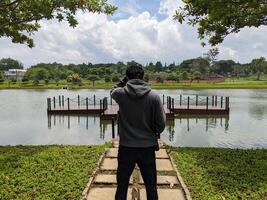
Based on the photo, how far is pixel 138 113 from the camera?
4145mm

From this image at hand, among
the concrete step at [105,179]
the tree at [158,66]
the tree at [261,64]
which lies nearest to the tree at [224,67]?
the tree at [158,66]

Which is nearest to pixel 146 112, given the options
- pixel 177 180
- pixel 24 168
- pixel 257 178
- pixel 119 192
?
pixel 119 192

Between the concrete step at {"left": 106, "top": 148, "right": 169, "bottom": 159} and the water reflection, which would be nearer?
the concrete step at {"left": 106, "top": 148, "right": 169, "bottom": 159}

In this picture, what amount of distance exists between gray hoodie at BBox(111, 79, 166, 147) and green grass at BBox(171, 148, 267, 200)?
223 centimetres

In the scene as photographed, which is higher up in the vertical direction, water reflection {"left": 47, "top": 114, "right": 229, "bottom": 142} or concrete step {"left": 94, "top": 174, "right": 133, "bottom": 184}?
concrete step {"left": 94, "top": 174, "right": 133, "bottom": 184}

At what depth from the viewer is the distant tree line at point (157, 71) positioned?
249ft

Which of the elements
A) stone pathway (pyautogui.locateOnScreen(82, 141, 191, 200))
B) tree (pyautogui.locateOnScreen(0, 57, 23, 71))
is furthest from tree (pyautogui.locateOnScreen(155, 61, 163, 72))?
stone pathway (pyautogui.locateOnScreen(82, 141, 191, 200))

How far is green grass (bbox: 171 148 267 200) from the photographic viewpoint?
6.06 metres

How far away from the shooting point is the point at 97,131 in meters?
18.0

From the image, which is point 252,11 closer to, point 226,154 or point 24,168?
point 226,154

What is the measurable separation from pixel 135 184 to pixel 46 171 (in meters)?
2.86

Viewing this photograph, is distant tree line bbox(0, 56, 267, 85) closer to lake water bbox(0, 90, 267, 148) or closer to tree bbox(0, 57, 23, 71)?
lake water bbox(0, 90, 267, 148)

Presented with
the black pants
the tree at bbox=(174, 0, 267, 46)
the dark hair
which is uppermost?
the tree at bbox=(174, 0, 267, 46)

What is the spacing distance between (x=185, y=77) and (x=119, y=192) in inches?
2987
